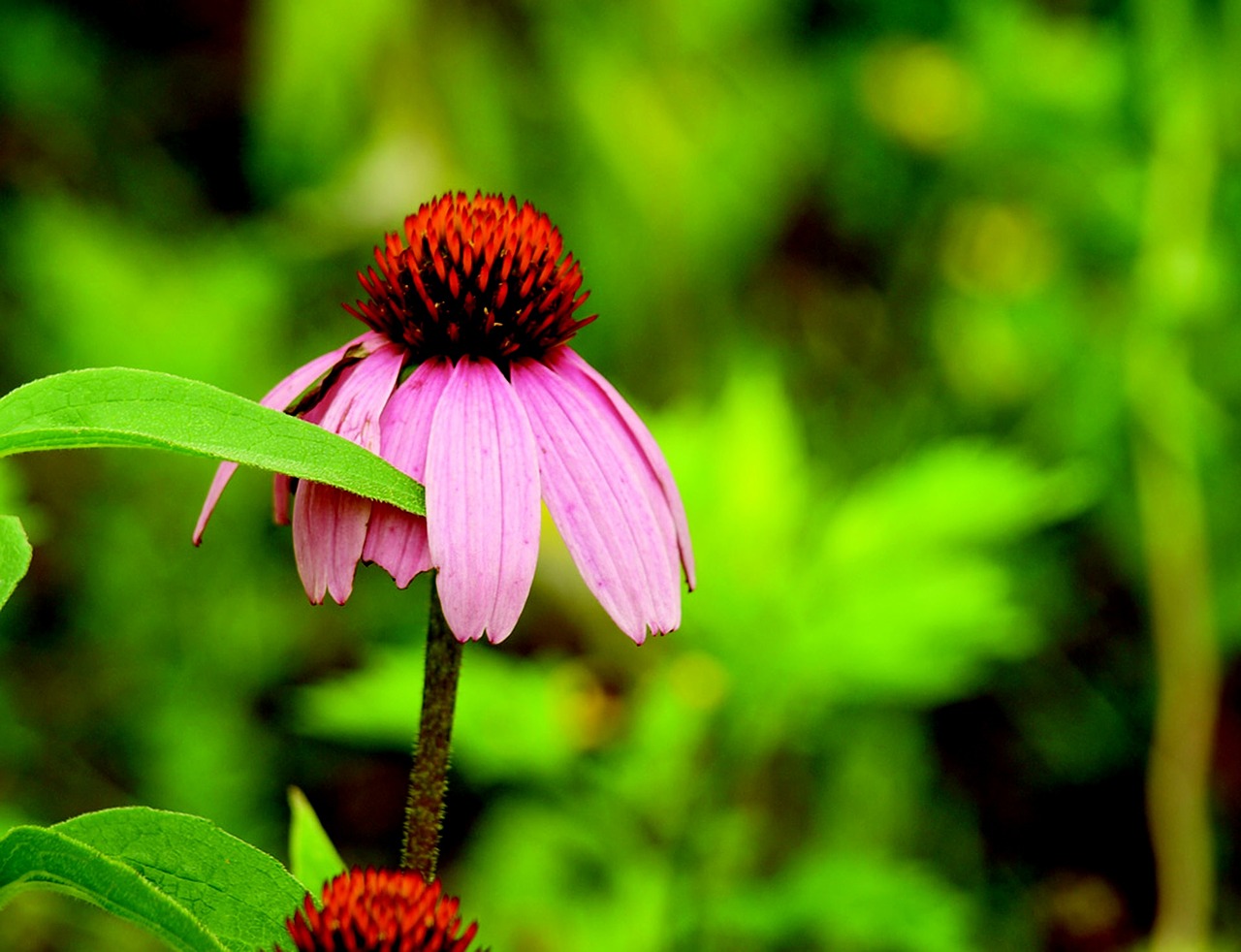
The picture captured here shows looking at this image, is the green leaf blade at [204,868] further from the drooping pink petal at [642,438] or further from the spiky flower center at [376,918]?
the drooping pink petal at [642,438]

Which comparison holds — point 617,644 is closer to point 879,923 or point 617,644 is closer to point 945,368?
point 879,923

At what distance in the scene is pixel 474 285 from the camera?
55cm

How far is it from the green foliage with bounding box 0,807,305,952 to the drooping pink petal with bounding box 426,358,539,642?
10cm

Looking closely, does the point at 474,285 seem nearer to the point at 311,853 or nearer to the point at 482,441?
the point at 482,441

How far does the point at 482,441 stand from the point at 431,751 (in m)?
0.11

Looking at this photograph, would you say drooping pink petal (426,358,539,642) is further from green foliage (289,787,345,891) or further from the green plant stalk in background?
the green plant stalk in background

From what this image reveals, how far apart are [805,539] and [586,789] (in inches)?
12.8

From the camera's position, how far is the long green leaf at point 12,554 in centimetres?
39

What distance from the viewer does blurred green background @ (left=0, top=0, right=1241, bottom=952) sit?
116 cm

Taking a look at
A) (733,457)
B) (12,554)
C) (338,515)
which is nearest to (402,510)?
(338,515)

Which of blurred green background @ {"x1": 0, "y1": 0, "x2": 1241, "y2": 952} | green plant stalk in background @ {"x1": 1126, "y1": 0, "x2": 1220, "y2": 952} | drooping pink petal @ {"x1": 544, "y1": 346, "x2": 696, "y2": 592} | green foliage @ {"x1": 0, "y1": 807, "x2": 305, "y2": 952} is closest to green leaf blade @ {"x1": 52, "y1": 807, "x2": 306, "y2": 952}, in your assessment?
green foliage @ {"x1": 0, "y1": 807, "x2": 305, "y2": 952}

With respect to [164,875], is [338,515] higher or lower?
higher

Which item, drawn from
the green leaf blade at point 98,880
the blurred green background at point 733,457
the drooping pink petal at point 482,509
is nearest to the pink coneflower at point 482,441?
the drooping pink petal at point 482,509

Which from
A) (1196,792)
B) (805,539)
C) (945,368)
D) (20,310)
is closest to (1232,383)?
(945,368)
